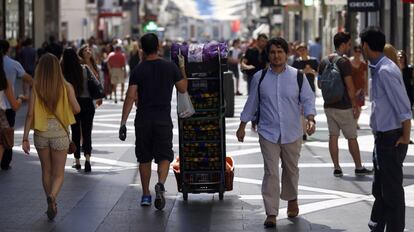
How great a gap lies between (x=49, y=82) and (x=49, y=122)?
0.37 metres

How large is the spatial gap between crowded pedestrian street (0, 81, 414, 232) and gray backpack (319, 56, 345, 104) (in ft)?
3.22

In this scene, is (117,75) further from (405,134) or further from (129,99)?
(405,134)

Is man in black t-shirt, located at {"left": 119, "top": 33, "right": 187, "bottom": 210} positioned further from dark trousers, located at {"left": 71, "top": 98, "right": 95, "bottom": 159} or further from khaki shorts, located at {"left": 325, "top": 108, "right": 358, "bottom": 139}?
dark trousers, located at {"left": 71, "top": 98, "right": 95, "bottom": 159}

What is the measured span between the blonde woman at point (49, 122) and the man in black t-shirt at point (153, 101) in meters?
0.67

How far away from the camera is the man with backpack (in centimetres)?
1445

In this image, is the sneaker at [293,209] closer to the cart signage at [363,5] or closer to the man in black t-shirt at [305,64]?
the man in black t-shirt at [305,64]

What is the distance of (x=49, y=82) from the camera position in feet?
37.4

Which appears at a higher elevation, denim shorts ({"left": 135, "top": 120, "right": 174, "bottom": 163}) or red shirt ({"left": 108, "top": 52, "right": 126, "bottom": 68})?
red shirt ({"left": 108, "top": 52, "right": 126, "bottom": 68})

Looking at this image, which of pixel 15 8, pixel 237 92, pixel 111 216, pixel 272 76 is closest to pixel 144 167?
pixel 111 216

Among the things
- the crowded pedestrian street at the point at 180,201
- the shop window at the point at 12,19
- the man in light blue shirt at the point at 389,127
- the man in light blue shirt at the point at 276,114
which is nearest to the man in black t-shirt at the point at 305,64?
the crowded pedestrian street at the point at 180,201

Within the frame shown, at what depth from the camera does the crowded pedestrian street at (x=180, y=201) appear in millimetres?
10906

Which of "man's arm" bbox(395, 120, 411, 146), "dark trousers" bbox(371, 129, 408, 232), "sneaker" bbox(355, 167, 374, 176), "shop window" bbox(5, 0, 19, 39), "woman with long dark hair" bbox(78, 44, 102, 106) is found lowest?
"sneaker" bbox(355, 167, 374, 176)

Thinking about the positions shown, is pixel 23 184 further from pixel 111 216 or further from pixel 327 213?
pixel 327 213

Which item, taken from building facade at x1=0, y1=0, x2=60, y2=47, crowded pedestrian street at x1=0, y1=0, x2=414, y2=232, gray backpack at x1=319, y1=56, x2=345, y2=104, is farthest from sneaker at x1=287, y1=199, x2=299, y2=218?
building facade at x1=0, y1=0, x2=60, y2=47
